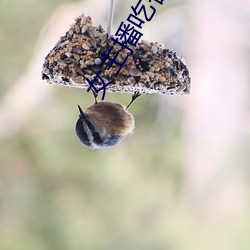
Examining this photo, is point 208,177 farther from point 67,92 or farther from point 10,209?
point 10,209

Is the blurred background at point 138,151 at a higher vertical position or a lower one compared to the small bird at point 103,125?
higher

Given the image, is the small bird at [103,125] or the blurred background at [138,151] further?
the blurred background at [138,151]

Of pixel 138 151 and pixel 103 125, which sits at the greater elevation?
pixel 138 151

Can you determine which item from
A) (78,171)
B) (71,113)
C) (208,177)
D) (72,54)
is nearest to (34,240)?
(78,171)

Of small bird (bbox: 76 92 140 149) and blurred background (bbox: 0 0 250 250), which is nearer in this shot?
small bird (bbox: 76 92 140 149)
